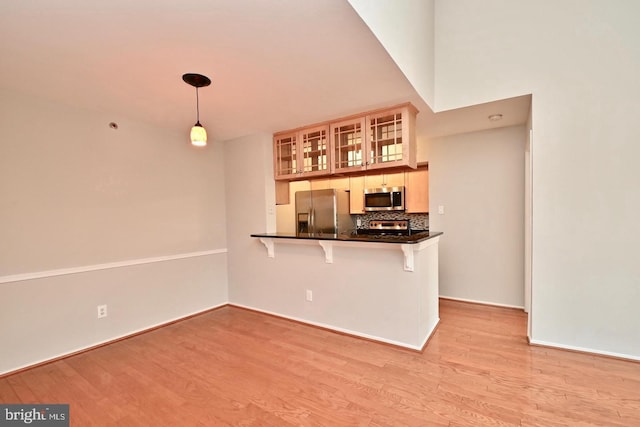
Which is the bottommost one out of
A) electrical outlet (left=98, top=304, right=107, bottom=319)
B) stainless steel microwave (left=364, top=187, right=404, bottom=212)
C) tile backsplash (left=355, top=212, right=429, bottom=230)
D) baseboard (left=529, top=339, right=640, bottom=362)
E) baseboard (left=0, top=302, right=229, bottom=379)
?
baseboard (left=0, top=302, right=229, bottom=379)

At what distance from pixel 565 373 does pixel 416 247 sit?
54.5 inches

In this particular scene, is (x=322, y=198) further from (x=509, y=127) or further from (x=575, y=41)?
(x=575, y=41)

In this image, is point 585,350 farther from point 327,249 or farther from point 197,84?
point 197,84

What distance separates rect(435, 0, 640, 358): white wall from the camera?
2.22 meters

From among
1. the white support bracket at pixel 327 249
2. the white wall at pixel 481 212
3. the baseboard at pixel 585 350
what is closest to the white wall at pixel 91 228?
the white support bracket at pixel 327 249

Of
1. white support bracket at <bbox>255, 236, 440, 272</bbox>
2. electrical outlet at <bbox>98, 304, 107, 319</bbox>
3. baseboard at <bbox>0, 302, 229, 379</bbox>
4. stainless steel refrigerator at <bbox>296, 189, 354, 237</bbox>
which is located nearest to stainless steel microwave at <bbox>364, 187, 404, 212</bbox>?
stainless steel refrigerator at <bbox>296, 189, 354, 237</bbox>

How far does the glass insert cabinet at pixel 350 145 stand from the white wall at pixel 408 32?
13.2 inches

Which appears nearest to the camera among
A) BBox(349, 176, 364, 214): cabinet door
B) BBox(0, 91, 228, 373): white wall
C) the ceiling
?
the ceiling

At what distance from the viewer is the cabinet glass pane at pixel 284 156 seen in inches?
141

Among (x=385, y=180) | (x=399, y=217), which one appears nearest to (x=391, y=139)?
(x=385, y=180)

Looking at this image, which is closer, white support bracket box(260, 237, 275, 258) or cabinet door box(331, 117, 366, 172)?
cabinet door box(331, 117, 366, 172)

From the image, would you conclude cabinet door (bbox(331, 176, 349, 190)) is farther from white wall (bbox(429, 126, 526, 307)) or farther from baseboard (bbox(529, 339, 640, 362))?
baseboard (bbox(529, 339, 640, 362))

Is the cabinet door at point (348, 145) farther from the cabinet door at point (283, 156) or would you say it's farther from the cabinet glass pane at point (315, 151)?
the cabinet door at point (283, 156)

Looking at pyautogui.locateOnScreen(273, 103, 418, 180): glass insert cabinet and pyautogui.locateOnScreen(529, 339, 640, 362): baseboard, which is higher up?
pyautogui.locateOnScreen(273, 103, 418, 180): glass insert cabinet
